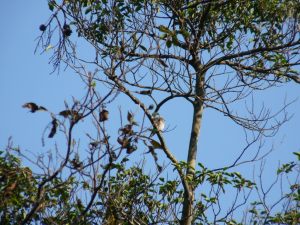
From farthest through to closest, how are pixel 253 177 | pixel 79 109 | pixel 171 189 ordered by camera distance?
pixel 253 177 < pixel 171 189 < pixel 79 109

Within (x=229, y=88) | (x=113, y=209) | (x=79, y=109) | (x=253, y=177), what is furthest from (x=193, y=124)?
(x=79, y=109)

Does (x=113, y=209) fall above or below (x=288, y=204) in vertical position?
below

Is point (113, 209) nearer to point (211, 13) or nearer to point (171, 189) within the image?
point (171, 189)

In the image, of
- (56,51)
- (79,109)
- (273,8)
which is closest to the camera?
(79,109)

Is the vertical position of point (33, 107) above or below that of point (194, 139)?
below

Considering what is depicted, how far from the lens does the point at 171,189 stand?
3691mm

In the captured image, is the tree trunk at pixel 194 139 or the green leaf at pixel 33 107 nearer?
the green leaf at pixel 33 107

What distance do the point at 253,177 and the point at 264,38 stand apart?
2.32m

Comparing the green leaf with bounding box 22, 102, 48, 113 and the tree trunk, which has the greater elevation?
the tree trunk

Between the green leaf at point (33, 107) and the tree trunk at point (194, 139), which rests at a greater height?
the tree trunk at point (194, 139)

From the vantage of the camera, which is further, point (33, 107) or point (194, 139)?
point (194, 139)

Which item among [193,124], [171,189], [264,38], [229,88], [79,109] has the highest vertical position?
[264,38]

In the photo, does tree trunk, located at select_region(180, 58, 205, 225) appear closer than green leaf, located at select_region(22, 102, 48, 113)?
No

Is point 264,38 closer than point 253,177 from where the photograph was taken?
No
